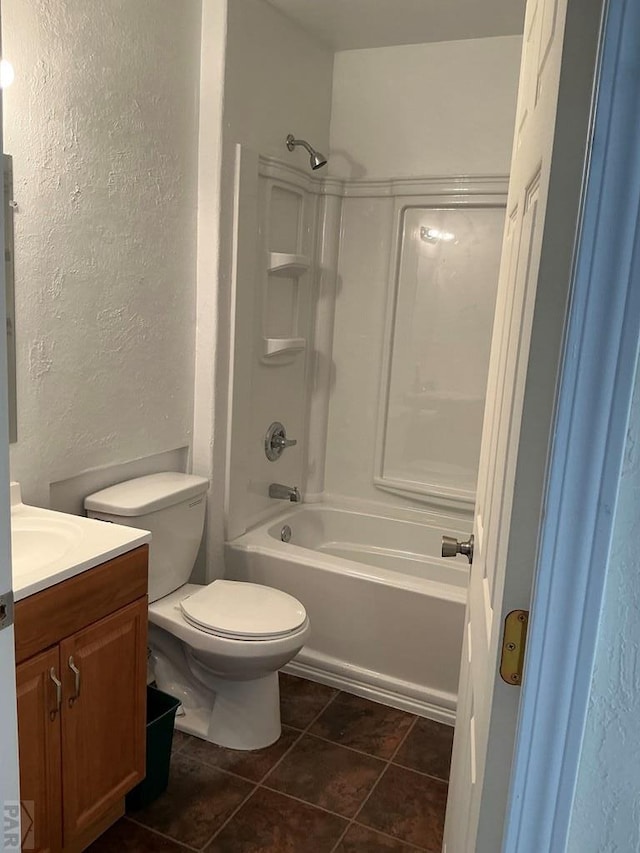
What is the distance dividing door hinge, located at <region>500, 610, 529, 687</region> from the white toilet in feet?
4.76

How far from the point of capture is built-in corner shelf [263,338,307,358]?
2.89 meters

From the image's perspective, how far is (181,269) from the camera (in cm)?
251

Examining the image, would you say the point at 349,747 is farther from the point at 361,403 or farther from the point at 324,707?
the point at 361,403

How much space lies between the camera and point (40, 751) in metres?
1.56

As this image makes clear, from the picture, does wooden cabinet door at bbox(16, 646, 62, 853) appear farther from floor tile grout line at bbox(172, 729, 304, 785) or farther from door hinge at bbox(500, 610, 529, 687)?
door hinge at bbox(500, 610, 529, 687)

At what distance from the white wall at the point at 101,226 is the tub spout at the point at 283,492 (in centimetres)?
64

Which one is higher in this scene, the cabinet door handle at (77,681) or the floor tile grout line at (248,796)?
the cabinet door handle at (77,681)

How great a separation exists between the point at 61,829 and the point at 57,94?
1854mm

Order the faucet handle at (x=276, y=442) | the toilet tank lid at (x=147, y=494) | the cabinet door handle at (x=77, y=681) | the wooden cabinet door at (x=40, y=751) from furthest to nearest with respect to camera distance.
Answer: the faucet handle at (x=276, y=442) → the toilet tank lid at (x=147, y=494) → the cabinet door handle at (x=77, y=681) → the wooden cabinet door at (x=40, y=751)

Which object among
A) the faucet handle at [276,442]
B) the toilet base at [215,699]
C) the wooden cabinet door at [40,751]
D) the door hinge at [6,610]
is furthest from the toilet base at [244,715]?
the door hinge at [6,610]

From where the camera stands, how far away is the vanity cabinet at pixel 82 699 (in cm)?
154

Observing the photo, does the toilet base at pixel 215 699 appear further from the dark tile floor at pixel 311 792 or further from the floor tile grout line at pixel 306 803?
the floor tile grout line at pixel 306 803

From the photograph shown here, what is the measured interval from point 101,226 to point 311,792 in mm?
1806

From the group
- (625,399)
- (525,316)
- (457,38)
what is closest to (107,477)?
(525,316)
